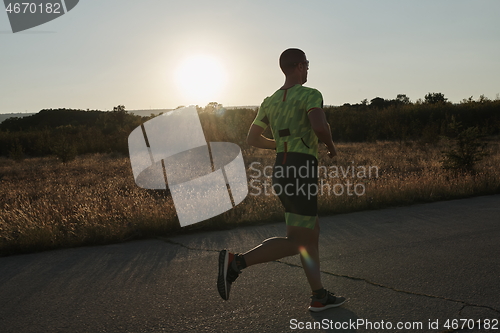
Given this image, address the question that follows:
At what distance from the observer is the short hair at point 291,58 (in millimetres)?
3283

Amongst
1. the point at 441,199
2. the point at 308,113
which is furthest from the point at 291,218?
the point at 441,199

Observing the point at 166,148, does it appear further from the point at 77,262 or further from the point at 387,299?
the point at 387,299

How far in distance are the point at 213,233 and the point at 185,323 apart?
8.85 feet

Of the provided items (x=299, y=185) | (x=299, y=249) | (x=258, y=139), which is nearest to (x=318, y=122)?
(x=299, y=185)

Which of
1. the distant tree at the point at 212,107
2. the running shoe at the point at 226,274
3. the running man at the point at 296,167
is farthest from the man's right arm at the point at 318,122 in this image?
the distant tree at the point at 212,107

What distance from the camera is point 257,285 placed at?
151 inches

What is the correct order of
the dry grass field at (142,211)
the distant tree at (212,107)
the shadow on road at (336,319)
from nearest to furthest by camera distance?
1. the shadow on road at (336,319)
2. the dry grass field at (142,211)
3. the distant tree at (212,107)

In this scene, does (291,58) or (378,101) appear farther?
(378,101)

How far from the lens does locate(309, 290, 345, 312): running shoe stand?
10.8ft

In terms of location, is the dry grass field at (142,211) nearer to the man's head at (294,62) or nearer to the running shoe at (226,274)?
the running shoe at (226,274)

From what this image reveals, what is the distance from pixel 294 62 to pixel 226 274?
1.66 meters

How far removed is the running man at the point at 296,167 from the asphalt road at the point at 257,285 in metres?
0.27

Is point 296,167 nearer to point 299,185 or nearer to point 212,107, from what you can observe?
point 299,185

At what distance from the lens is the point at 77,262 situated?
464cm
